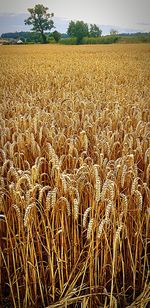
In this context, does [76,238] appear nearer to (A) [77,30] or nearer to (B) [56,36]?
(B) [56,36]

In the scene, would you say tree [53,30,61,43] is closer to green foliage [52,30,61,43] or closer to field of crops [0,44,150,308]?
green foliage [52,30,61,43]

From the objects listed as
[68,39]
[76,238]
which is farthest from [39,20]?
[76,238]

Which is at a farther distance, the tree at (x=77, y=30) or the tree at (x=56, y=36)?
the tree at (x=77, y=30)

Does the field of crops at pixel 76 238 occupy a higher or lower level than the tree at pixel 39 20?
lower

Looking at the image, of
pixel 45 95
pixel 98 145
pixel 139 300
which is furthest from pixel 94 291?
pixel 45 95

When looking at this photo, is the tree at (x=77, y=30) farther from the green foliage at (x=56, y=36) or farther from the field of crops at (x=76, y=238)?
the field of crops at (x=76, y=238)

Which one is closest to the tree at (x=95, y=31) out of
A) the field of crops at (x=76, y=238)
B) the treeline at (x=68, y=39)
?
the treeline at (x=68, y=39)

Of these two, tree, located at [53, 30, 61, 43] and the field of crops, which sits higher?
tree, located at [53, 30, 61, 43]

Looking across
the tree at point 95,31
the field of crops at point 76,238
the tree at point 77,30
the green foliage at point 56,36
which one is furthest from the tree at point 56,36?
the field of crops at point 76,238

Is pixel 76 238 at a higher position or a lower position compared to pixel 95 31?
lower

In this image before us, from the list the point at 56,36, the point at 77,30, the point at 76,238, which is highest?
the point at 77,30

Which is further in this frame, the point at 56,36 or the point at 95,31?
the point at 95,31

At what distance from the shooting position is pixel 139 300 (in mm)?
1622

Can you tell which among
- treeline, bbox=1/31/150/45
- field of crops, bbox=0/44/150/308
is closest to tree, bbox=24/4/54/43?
treeline, bbox=1/31/150/45
